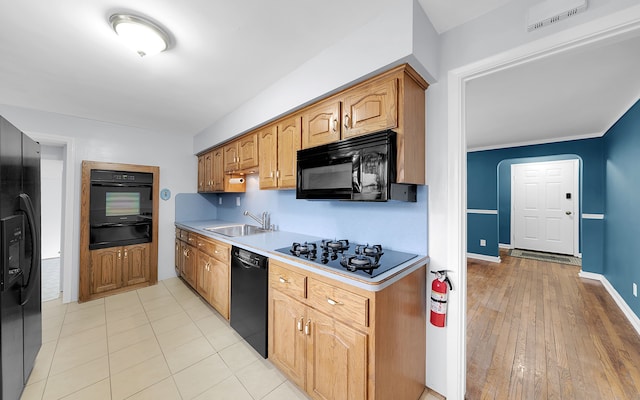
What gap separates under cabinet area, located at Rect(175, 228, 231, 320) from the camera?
2.43 m

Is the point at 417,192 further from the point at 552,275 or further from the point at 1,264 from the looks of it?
the point at 552,275

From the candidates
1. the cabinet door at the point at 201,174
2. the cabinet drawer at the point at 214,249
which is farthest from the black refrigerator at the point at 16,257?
the cabinet door at the point at 201,174

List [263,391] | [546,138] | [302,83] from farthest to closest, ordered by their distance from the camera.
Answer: [546,138]
[302,83]
[263,391]

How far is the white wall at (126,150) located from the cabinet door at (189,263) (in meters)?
0.58

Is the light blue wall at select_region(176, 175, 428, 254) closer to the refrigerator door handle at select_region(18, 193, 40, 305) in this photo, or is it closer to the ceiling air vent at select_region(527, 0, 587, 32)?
the ceiling air vent at select_region(527, 0, 587, 32)

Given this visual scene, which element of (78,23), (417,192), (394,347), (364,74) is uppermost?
(78,23)

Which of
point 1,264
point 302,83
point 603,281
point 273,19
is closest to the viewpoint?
point 1,264

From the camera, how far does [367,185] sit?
1.58 m

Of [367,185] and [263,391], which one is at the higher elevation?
[367,185]

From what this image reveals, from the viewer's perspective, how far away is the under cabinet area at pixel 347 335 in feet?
4.03

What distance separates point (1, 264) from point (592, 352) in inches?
167

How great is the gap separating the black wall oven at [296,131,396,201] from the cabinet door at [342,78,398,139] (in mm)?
63

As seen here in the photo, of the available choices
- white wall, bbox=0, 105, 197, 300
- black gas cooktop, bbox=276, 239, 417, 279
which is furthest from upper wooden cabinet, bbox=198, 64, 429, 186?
white wall, bbox=0, 105, 197, 300

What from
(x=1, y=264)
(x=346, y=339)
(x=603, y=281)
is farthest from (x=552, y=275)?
(x=1, y=264)
